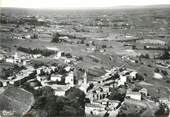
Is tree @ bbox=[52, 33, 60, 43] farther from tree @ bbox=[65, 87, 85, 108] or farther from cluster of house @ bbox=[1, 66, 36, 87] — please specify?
tree @ bbox=[65, 87, 85, 108]

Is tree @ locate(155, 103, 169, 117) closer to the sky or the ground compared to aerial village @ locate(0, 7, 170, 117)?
closer to the ground

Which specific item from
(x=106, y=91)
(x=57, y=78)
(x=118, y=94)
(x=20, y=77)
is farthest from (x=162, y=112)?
(x=20, y=77)

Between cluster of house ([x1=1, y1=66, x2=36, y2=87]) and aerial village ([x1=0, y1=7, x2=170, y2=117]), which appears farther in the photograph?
cluster of house ([x1=1, y1=66, x2=36, y2=87])

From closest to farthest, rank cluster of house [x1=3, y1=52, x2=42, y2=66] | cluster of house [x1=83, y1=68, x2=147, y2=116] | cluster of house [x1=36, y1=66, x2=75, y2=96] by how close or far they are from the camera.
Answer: cluster of house [x1=83, y1=68, x2=147, y2=116] → cluster of house [x1=36, y1=66, x2=75, y2=96] → cluster of house [x1=3, y1=52, x2=42, y2=66]

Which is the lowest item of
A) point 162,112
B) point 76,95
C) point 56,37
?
point 162,112

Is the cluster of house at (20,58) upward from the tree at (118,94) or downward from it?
upward

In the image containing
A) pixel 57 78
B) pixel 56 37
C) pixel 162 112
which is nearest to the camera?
pixel 162 112

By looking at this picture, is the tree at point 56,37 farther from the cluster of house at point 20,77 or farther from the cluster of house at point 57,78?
the cluster of house at point 20,77

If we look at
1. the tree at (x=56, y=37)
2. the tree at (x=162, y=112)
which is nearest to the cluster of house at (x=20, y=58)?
the tree at (x=56, y=37)

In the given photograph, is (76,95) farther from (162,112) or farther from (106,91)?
(162,112)

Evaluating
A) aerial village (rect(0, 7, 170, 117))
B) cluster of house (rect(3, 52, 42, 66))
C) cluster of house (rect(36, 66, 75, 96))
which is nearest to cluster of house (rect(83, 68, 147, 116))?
aerial village (rect(0, 7, 170, 117))
